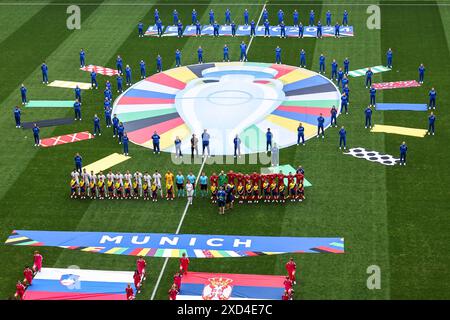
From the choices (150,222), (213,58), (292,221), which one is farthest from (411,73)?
(150,222)

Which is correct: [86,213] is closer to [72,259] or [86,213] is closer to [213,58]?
[72,259]

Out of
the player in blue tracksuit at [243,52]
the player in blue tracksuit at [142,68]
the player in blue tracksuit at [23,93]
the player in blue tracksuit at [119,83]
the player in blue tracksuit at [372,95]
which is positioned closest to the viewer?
the player in blue tracksuit at [372,95]

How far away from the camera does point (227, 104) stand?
174 ft

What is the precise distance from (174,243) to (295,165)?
9.69m

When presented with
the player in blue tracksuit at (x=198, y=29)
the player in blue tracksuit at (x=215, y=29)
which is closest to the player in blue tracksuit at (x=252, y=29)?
the player in blue tracksuit at (x=215, y=29)

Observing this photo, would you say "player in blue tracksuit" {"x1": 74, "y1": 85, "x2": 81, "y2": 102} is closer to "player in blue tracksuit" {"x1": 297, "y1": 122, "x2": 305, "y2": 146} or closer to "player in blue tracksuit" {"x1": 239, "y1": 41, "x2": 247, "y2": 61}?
"player in blue tracksuit" {"x1": 239, "y1": 41, "x2": 247, "y2": 61}

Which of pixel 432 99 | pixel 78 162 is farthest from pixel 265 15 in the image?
pixel 78 162

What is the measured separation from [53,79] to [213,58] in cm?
1145

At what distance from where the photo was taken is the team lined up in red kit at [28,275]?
34925 mm

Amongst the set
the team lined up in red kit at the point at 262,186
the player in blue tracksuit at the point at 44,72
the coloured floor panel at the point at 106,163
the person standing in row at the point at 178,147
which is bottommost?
the team lined up in red kit at the point at 262,186

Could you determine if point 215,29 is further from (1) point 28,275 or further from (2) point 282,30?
(1) point 28,275

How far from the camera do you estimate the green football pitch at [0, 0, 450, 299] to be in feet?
121

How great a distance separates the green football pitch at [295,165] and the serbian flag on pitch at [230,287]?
0.55 meters

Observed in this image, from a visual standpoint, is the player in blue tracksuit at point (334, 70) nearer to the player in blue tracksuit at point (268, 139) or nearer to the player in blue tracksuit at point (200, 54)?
the player in blue tracksuit at point (200, 54)
